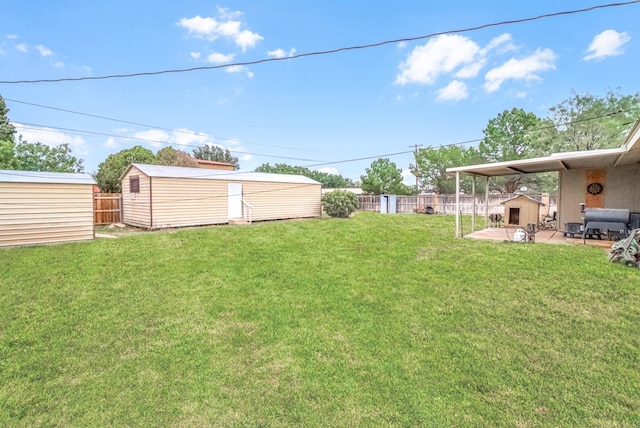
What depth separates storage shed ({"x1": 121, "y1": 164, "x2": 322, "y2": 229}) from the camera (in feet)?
41.2

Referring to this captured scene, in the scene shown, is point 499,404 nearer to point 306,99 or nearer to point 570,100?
point 306,99

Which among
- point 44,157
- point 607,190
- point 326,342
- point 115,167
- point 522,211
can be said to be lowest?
point 326,342

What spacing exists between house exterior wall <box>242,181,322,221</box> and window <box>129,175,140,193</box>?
15.0 feet

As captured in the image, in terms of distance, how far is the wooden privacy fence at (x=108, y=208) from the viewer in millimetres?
14602

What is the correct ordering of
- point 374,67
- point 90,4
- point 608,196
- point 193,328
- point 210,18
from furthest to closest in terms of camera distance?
point 374,67, point 608,196, point 210,18, point 90,4, point 193,328

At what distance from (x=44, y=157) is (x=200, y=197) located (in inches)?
847

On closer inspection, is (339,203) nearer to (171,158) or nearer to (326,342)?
(326,342)

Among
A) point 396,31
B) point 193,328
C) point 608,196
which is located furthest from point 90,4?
point 608,196

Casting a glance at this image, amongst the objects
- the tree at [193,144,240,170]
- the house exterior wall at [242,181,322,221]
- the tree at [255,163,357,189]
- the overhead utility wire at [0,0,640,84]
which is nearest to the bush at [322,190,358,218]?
the house exterior wall at [242,181,322,221]

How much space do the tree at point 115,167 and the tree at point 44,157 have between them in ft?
21.7

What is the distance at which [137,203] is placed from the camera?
13289mm

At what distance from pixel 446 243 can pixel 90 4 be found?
35.4ft

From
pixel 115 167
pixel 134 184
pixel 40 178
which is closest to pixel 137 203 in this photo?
pixel 134 184

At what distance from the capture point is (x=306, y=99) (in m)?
16.3
